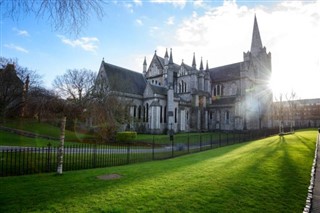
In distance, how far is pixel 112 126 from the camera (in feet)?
72.8

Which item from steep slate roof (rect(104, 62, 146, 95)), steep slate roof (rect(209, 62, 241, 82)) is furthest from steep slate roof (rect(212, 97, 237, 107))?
steep slate roof (rect(104, 62, 146, 95))

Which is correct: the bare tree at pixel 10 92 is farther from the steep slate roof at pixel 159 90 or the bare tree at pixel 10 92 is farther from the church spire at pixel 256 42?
the church spire at pixel 256 42

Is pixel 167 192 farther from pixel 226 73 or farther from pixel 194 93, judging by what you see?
pixel 226 73

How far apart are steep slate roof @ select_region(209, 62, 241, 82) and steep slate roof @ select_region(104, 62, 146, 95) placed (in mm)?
20371

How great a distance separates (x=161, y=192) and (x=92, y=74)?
35906 millimetres

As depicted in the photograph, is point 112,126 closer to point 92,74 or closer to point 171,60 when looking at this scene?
point 92,74

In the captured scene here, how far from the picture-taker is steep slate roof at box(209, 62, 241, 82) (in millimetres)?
47275

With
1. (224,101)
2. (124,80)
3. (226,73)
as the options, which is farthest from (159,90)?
(226,73)

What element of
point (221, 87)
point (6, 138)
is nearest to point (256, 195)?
point (6, 138)

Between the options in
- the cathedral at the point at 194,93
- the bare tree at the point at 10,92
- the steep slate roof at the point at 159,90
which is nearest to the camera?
the bare tree at the point at 10,92

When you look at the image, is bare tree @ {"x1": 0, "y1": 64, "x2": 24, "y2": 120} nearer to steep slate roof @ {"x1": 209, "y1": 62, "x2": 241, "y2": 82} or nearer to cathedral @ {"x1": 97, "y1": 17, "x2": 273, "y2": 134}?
cathedral @ {"x1": 97, "y1": 17, "x2": 273, "y2": 134}

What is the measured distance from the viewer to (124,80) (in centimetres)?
3672

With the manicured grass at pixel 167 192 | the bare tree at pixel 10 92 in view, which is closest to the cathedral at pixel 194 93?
the bare tree at pixel 10 92

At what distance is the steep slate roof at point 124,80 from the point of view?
3344 cm
